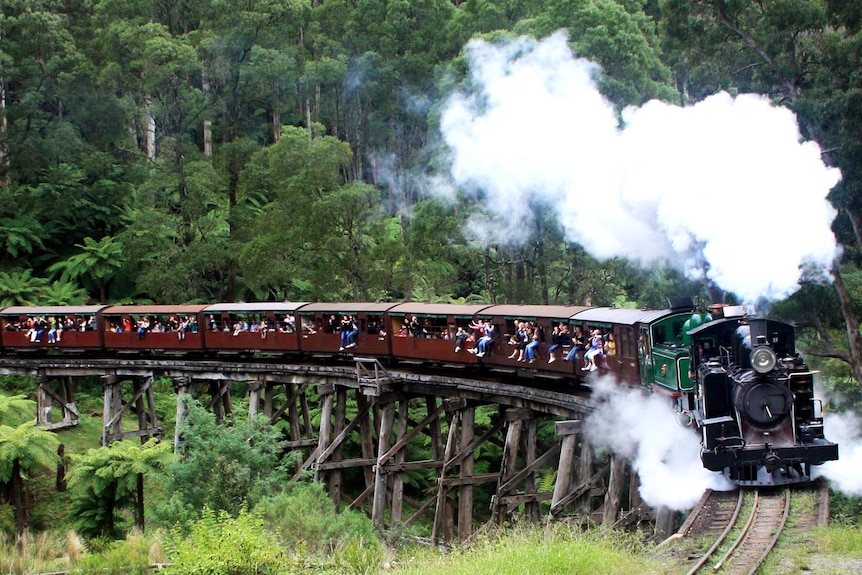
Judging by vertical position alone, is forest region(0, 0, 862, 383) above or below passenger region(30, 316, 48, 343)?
above

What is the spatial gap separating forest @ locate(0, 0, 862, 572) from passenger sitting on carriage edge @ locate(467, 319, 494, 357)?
15.7 ft

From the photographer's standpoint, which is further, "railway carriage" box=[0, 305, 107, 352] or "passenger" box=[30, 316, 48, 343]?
"passenger" box=[30, 316, 48, 343]

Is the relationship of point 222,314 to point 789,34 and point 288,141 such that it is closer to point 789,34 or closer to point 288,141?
point 288,141

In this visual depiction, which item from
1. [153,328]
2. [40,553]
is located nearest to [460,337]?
[40,553]

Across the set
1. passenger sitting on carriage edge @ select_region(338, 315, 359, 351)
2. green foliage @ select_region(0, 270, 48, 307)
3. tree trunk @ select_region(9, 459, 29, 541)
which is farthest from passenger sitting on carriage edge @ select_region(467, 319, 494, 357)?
green foliage @ select_region(0, 270, 48, 307)

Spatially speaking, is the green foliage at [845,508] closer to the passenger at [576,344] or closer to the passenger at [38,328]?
the passenger at [576,344]

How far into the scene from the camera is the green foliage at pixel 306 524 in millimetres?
14731

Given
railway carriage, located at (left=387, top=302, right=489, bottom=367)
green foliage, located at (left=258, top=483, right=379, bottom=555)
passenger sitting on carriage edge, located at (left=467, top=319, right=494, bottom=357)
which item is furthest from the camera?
railway carriage, located at (left=387, top=302, right=489, bottom=367)

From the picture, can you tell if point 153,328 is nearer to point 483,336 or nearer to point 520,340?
point 483,336

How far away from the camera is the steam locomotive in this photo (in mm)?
13930

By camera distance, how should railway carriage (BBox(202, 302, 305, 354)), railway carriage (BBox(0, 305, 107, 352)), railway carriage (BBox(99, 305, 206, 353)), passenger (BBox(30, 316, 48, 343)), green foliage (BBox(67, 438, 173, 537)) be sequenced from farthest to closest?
passenger (BBox(30, 316, 48, 343)), railway carriage (BBox(0, 305, 107, 352)), railway carriage (BBox(99, 305, 206, 353)), railway carriage (BBox(202, 302, 305, 354)), green foliage (BBox(67, 438, 173, 537))

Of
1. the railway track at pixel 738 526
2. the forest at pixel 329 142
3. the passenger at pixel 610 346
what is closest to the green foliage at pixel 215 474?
the passenger at pixel 610 346

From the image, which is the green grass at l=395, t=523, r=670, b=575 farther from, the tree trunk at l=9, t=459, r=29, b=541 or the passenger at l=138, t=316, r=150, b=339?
the passenger at l=138, t=316, r=150, b=339

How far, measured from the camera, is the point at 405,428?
74.7 feet
